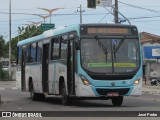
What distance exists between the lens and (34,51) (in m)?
26.4

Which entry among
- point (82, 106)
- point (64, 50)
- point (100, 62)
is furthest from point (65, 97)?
point (100, 62)

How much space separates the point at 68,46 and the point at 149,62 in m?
48.1

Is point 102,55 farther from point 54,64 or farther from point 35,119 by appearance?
point 35,119

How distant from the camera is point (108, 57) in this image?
20.2m

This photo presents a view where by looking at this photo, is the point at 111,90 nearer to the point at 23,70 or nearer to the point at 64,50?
the point at 64,50

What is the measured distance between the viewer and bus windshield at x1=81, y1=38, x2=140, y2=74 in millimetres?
20078

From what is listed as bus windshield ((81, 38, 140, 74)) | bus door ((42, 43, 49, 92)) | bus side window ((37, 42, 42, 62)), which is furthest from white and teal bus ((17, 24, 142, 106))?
bus side window ((37, 42, 42, 62))

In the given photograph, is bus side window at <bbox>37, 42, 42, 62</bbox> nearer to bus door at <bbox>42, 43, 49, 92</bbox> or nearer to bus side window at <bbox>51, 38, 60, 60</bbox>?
Result: bus door at <bbox>42, 43, 49, 92</bbox>

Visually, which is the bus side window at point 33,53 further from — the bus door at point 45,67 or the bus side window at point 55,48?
the bus side window at point 55,48

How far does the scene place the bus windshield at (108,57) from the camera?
2008cm

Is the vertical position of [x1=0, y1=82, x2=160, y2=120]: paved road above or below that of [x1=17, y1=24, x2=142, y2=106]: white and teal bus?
below

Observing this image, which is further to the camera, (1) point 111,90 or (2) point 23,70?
(2) point 23,70

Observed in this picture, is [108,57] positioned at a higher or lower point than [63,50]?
lower

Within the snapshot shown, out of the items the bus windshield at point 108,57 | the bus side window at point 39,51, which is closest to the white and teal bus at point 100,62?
the bus windshield at point 108,57
